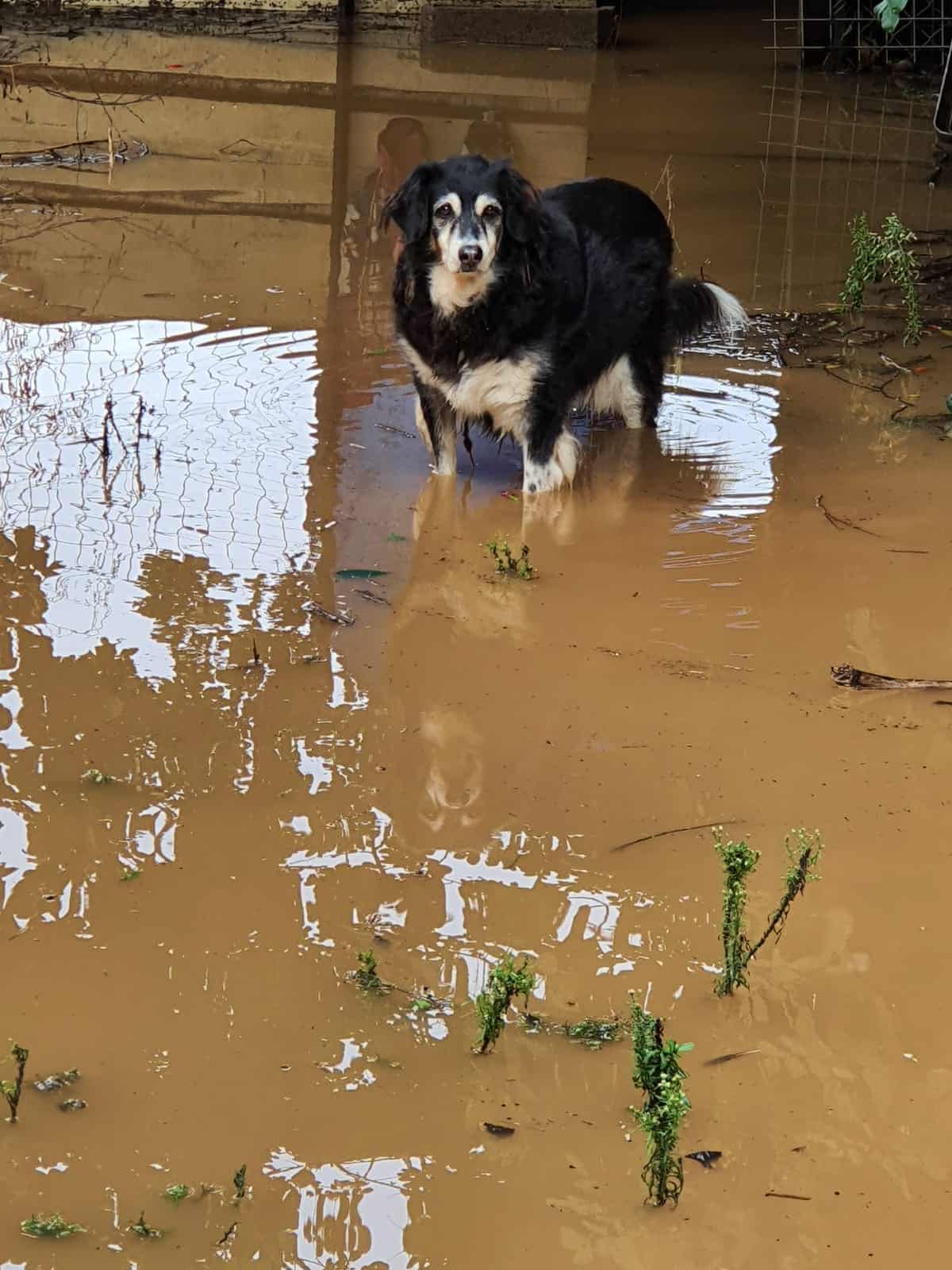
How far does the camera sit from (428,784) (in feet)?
12.7

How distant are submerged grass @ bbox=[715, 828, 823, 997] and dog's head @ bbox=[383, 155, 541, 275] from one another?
261 centimetres

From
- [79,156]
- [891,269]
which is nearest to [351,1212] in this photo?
[891,269]

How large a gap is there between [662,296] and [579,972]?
3.72 meters

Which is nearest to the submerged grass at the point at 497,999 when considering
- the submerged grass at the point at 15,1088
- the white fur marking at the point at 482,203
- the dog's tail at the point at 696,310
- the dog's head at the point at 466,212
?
the submerged grass at the point at 15,1088

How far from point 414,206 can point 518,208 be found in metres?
0.35

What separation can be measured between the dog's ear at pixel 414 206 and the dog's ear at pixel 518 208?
0.81 ft

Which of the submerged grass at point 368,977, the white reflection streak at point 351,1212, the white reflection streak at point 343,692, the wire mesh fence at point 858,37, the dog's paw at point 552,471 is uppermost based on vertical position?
the wire mesh fence at point 858,37

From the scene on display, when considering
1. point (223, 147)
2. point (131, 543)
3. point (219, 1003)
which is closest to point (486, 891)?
point (219, 1003)

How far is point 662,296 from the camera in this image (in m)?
6.31

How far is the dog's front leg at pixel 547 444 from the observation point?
5.67m

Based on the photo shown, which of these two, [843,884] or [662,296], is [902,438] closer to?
[662,296]

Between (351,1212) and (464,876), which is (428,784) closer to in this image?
(464,876)

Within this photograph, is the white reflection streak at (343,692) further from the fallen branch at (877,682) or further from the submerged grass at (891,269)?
the submerged grass at (891,269)

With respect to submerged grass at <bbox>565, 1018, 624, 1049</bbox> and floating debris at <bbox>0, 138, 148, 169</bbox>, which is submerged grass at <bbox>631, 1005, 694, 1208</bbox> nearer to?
submerged grass at <bbox>565, 1018, 624, 1049</bbox>
